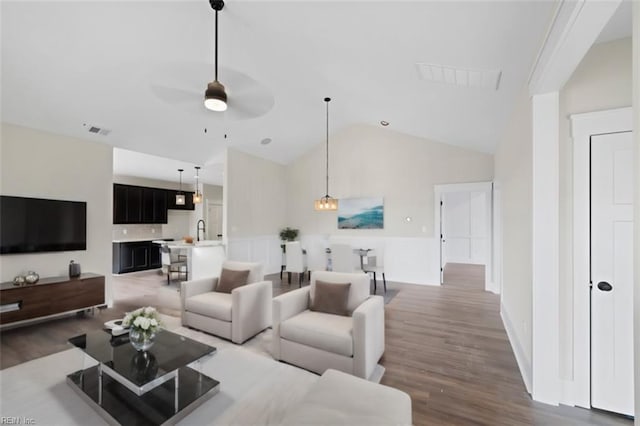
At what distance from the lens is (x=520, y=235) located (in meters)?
2.78

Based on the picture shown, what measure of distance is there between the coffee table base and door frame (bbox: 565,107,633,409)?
2750 millimetres

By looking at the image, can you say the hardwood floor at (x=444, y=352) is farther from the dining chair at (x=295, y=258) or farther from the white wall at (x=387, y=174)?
the white wall at (x=387, y=174)

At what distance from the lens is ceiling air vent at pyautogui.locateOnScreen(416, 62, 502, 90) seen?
2725 millimetres

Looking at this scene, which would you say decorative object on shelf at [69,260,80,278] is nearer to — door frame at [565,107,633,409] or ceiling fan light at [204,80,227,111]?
ceiling fan light at [204,80,227,111]

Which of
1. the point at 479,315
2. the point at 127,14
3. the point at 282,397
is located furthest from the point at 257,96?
the point at 479,315

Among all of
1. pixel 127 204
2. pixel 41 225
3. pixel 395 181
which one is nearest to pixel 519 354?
pixel 395 181

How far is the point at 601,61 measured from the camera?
2.08 m

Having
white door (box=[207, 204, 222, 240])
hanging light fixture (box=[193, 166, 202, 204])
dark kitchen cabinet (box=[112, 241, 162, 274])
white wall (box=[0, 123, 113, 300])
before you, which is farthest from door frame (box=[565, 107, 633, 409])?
white door (box=[207, 204, 222, 240])

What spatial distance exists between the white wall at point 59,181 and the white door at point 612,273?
608 centimetres

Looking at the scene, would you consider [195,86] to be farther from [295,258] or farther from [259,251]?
[259,251]

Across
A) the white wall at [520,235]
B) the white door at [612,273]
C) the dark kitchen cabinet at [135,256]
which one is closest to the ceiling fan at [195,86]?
the white wall at [520,235]

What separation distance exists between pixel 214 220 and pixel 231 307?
6853mm

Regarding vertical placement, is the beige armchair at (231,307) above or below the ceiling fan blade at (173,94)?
below

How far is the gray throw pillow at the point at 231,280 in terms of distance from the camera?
11.9 ft
